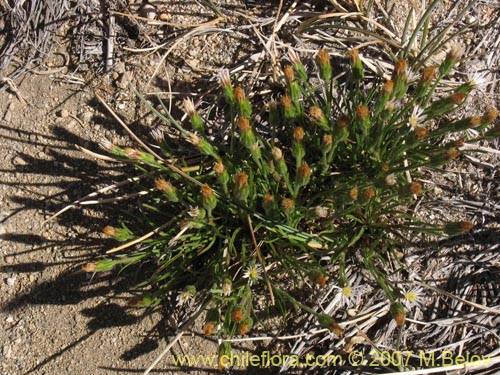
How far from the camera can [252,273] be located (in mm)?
2285

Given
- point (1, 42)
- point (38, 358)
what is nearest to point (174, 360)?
point (38, 358)

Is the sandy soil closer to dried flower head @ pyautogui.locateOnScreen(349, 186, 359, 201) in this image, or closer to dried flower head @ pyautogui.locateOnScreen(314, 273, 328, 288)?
dried flower head @ pyautogui.locateOnScreen(314, 273, 328, 288)

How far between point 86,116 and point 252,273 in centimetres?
122

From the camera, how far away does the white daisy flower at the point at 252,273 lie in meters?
2.29

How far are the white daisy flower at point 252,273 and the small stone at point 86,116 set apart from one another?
1142mm

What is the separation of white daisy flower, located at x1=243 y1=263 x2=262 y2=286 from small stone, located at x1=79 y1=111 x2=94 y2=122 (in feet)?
3.75

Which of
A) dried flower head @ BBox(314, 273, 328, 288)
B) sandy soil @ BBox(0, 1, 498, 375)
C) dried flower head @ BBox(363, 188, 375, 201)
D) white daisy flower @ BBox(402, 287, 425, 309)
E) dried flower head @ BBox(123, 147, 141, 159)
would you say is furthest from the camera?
sandy soil @ BBox(0, 1, 498, 375)

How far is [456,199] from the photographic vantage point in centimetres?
262

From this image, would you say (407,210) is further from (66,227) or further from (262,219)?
(66,227)

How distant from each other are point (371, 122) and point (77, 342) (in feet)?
5.56

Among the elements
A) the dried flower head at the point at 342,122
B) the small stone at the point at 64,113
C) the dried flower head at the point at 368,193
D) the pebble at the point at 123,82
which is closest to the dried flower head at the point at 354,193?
the dried flower head at the point at 368,193

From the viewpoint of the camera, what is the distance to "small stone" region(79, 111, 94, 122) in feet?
9.19

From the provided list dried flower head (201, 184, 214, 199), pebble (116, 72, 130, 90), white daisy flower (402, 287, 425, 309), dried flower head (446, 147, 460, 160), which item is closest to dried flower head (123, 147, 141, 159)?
dried flower head (201, 184, 214, 199)

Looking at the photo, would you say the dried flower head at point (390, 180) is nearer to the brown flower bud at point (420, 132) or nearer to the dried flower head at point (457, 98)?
the brown flower bud at point (420, 132)
